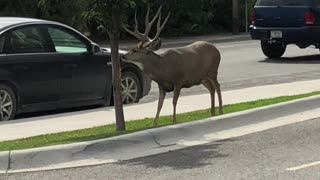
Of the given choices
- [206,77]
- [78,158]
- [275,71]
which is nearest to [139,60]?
[206,77]

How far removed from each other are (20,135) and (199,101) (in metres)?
3.84

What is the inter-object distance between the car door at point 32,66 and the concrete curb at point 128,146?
8.69ft

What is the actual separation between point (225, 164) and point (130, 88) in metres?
4.75

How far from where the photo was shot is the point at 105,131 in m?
9.29

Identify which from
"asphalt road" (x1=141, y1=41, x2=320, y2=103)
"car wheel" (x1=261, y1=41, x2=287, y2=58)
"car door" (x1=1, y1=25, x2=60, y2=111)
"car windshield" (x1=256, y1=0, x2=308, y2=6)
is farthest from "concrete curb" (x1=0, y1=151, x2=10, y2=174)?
"car wheel" (x1=261, y1=41, x2=287, y2=58)

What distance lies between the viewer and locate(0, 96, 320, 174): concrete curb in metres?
7.61

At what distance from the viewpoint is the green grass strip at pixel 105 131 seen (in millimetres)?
8334

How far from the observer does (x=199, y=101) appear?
39.6ft

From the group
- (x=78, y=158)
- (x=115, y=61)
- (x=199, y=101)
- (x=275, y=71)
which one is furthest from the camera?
(x=275, y=71)

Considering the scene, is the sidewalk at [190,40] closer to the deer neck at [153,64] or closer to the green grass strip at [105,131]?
the green grass strip at [105,131]

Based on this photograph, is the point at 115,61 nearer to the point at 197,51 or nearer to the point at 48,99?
the point at 197,51

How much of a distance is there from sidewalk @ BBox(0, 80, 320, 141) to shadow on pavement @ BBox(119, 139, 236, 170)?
211 cm

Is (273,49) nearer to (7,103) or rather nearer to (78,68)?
(78,68)

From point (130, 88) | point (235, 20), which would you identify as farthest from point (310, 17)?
point (235, 20)
